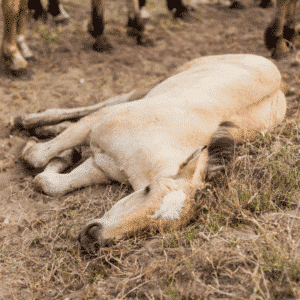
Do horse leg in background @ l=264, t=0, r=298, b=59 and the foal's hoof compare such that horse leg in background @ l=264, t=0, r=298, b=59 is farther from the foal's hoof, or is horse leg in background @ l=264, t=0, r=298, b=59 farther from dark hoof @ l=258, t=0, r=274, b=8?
the foal's hoof

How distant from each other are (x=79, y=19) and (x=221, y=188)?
459 cm

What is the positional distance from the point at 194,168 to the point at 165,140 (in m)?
0.39

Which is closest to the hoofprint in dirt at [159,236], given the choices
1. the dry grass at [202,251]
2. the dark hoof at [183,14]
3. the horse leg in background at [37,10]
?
the dry grass at [202,251]

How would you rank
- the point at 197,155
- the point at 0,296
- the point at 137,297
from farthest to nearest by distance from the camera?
the point at 197,155, the point at 0,296, the point at 137,297

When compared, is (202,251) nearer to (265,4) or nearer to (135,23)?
(135,23)

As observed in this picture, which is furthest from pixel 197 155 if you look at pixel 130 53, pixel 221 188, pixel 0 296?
pixel 130 53

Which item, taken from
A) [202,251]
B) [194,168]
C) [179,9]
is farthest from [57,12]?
[202,251]

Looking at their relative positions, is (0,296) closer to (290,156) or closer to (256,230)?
(256,230)

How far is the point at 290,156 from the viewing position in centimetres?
284

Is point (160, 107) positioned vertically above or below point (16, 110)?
above

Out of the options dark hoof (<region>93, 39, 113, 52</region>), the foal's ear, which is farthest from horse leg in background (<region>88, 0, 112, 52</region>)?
the foal's ear

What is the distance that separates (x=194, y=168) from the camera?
7.86 ft

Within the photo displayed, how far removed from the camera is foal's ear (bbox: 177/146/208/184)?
2.39 m

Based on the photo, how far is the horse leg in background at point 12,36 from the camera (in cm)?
427
